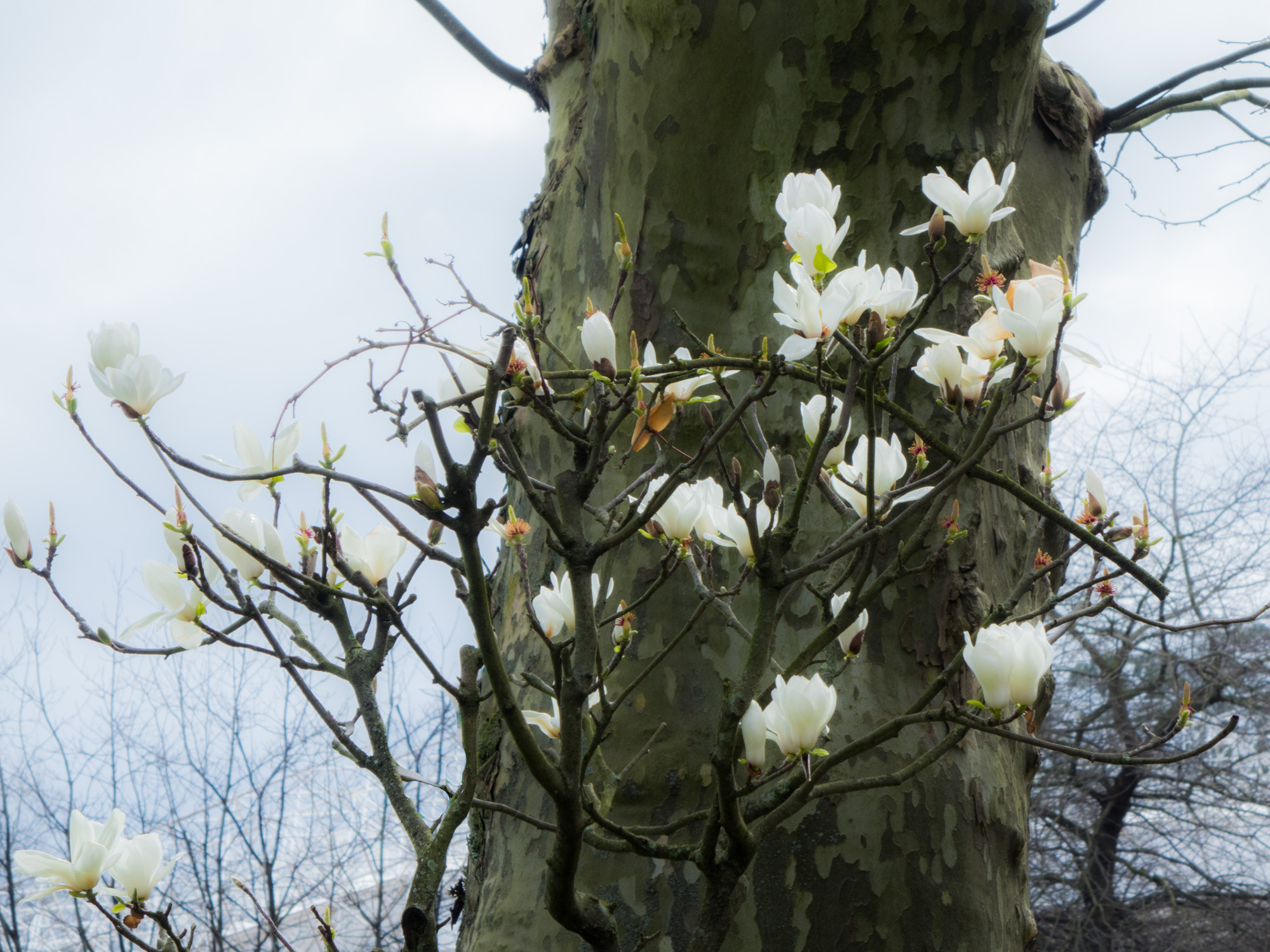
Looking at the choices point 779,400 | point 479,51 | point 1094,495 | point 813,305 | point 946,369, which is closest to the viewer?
point 813,305

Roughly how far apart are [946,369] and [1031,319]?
9 centimetres

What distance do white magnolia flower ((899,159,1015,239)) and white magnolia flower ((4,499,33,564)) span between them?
744 millimetres

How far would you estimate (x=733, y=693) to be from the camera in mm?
635

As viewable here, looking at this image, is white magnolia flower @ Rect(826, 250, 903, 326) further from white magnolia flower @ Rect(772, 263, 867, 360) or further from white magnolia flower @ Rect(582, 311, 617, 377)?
white magnolia flower @ Rect(582, 311, 617, 377)

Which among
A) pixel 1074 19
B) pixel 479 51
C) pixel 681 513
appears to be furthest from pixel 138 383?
pixel 1074 19

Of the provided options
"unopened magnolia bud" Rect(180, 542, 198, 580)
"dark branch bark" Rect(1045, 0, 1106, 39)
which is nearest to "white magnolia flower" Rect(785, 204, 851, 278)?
"unopened magnolia bud" Rect(180, 542, 198, 580)

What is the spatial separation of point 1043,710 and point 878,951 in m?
0.36

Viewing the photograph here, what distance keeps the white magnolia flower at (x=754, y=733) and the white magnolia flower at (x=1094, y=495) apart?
359 millimetres

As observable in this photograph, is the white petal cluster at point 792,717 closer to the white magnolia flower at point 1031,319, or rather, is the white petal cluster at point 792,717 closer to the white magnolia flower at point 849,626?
the white magnolia flower at point 849,626

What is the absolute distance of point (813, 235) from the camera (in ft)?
2.09

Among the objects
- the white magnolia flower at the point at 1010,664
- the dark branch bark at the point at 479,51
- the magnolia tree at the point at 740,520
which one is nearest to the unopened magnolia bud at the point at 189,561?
the magnolia tree at the point at 740,520

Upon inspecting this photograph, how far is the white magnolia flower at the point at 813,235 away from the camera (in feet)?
2.08

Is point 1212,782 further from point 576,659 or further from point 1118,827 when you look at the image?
point 576,659

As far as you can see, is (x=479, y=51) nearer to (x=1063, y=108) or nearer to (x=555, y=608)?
(x=1063, y=108)
